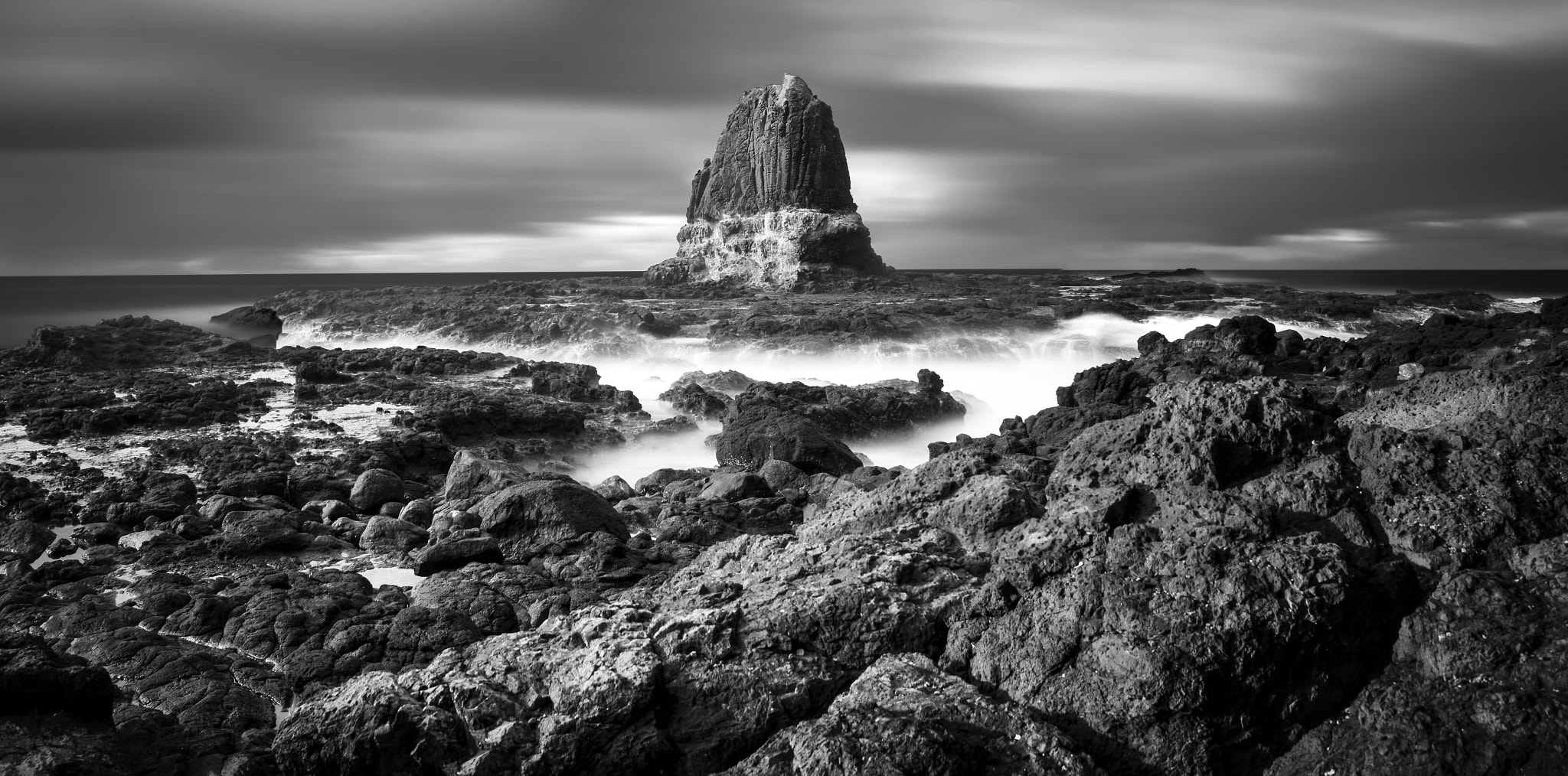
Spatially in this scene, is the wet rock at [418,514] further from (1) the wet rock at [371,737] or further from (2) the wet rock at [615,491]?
(1) the wet rock at [371,737]

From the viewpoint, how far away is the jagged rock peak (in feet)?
205

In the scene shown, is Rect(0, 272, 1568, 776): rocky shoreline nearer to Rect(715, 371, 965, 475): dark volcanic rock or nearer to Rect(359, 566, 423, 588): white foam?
Rect(359, 566, 423, 588): white foam

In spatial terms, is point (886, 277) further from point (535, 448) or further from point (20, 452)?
point (20, 452)

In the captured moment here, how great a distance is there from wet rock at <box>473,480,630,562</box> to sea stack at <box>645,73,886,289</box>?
48516 millimetres

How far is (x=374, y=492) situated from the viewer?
12.3 m

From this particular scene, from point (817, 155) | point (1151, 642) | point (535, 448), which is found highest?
point (817, 155)

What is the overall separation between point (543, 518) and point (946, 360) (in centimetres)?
2225

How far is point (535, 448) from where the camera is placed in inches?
702

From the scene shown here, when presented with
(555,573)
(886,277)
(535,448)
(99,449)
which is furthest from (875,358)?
(886,277)

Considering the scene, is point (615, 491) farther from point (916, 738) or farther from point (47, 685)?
point (916, 738)

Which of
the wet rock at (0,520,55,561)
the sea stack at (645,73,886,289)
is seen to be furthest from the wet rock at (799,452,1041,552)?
the sea stack at (645,73,886,289)

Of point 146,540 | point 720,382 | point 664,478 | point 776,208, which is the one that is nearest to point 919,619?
point 146,540

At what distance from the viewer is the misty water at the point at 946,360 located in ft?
85.8

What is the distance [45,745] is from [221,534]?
5776 millimetres
